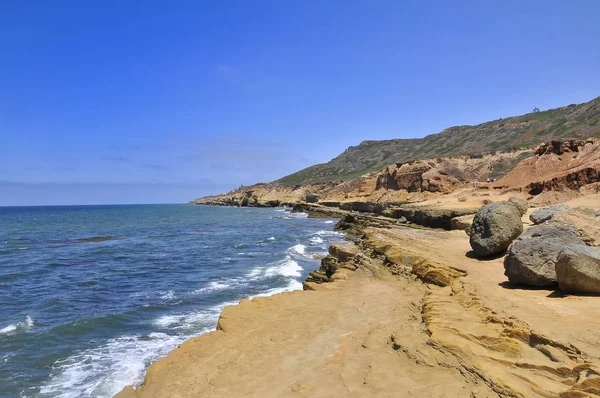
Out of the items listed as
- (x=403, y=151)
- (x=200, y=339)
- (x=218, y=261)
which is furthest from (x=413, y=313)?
(x=403, y=151)

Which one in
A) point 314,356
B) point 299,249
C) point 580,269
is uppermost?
point 580,269

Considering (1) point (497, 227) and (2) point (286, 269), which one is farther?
(2) point (286, 269)

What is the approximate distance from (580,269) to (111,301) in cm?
1425

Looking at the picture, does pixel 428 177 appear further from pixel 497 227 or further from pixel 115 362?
pixel 115 362

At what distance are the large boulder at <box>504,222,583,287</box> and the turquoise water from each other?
26.3 feet

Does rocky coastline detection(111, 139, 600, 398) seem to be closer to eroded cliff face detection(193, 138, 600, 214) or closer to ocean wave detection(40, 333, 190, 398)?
ocean wave detection(40, 333, 190, 398)

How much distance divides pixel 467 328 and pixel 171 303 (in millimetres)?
10774

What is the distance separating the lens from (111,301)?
14.5 m

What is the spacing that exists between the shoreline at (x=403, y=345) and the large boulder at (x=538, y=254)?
0.35 m

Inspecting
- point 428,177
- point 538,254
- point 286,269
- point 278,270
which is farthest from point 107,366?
point 428,177

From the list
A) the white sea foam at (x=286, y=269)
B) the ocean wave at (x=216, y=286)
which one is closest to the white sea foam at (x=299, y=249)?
the white sea foam at (x=286, y=269)

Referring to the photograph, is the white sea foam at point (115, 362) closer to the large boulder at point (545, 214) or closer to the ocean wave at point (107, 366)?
the ocean wave at point (107, 366)

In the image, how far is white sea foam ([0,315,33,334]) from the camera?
442 inches

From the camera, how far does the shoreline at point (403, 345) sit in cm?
491
